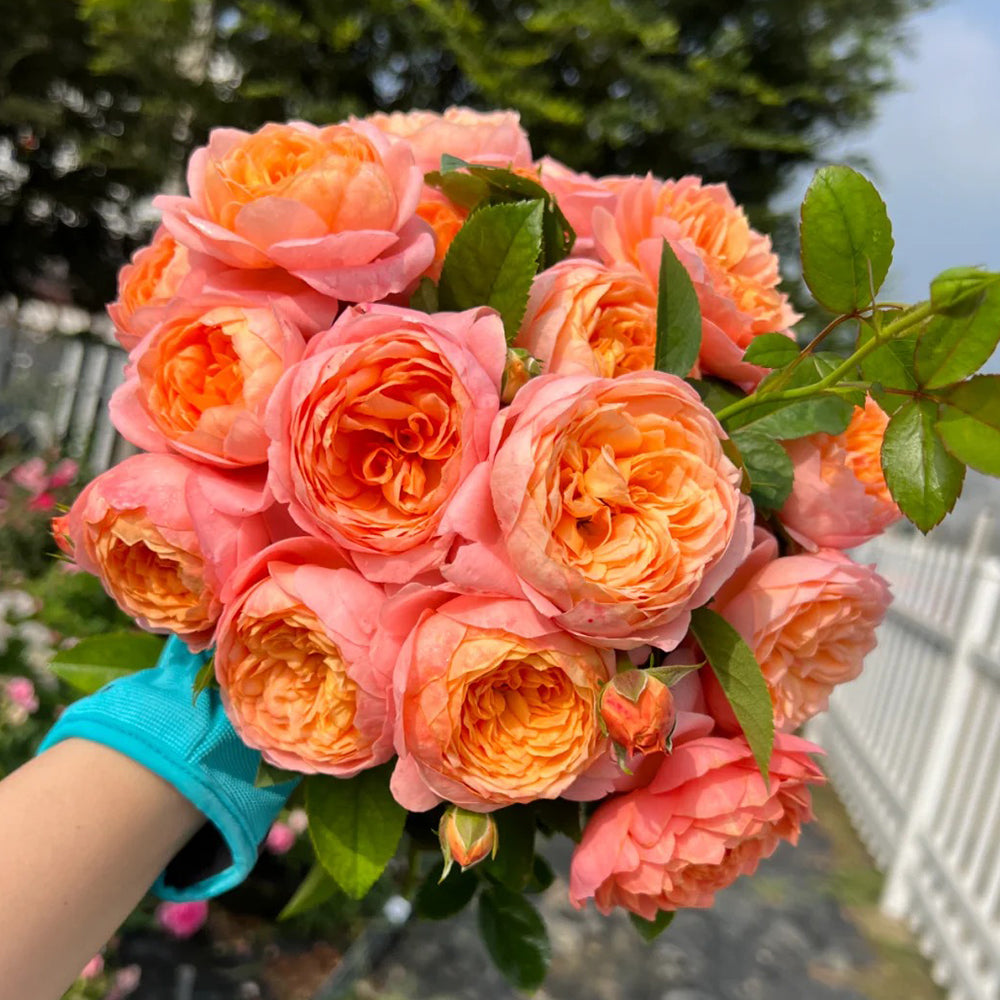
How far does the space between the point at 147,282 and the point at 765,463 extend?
1.71ft

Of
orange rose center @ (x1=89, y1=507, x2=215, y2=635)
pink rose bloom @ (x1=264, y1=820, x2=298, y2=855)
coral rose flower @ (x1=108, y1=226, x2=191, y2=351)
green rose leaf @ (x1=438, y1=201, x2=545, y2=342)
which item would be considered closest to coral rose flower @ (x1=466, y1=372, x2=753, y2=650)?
green rose leaf @ (x1=438, y1=201, x2=545, y2=342)

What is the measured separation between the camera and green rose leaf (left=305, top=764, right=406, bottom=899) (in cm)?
64

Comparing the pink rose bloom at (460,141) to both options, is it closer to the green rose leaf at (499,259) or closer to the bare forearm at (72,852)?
the green rose leaf at (499,259)

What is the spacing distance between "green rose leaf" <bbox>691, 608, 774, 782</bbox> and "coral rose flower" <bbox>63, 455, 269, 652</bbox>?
33 cm

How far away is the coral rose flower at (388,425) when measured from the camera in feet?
1.78

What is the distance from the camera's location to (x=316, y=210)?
2.00 ft

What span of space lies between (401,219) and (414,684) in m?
0.34

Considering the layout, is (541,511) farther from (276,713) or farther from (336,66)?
(336,66)

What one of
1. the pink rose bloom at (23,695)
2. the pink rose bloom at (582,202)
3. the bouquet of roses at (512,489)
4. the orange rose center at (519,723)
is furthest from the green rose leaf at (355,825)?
the pink rose bloom at (23,695)

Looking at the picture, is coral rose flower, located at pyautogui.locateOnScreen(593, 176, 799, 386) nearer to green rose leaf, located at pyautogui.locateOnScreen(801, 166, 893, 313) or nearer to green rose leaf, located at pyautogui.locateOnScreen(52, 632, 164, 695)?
green rose leaf, located at pyautogui.locateOnScreen(801, 166, 893, 313)

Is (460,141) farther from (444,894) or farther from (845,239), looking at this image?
(444,894)

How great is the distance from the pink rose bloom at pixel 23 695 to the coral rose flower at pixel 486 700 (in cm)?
172

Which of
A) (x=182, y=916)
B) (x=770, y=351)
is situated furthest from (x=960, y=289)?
(x=182, y=916)

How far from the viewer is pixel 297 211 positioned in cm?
59
